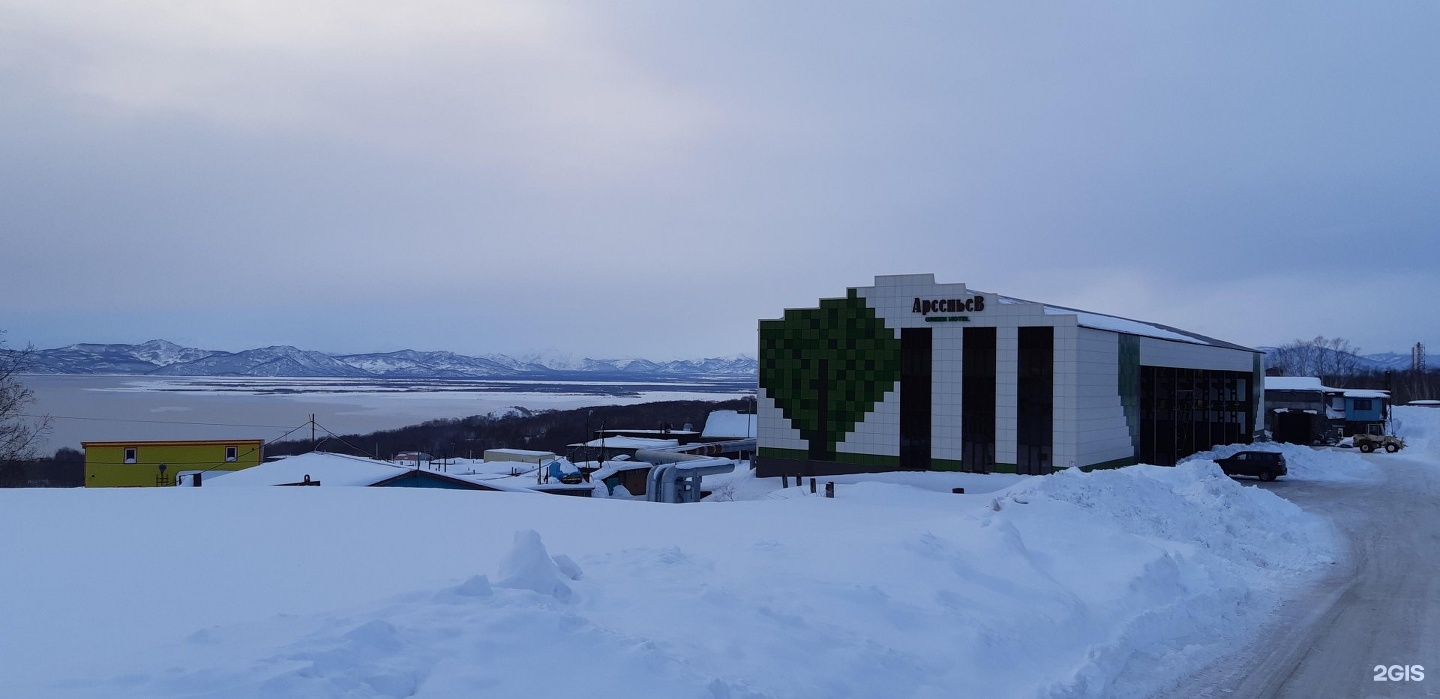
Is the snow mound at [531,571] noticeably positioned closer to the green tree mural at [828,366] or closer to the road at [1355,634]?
the road at [1355,634]

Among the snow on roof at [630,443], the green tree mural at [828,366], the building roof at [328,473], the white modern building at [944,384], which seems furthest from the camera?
the snow on roof at [630,443]

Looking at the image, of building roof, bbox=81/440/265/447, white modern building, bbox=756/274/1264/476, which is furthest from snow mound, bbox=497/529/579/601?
building roof, bbox=81/440/265/447

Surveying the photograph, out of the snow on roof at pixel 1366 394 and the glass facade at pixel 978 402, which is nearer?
the glass facade at pixel 978 402

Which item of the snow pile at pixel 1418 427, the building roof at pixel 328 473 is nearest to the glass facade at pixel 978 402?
the building roof at pixel 328 473

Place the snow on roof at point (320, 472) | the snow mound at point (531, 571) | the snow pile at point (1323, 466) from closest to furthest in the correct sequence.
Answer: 1. the snow mound at point (531, 571)
2. the snow on roof at point (320, 472)
3. the snow pile at point (1323, 466)

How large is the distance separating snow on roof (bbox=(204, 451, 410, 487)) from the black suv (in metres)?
36.9

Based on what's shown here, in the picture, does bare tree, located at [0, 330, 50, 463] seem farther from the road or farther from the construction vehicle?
the construction vehicle

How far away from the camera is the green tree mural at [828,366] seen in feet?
121

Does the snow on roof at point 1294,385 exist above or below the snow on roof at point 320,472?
above

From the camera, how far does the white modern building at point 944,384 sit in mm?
33531

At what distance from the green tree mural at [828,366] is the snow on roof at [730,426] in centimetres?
4275

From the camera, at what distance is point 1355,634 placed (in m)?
11.8

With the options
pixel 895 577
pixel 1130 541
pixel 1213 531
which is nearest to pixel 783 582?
pixel 895 577

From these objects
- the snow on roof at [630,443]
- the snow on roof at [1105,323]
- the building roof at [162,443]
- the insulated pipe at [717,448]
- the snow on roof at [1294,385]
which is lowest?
the snow on roof at [630,443]
